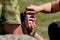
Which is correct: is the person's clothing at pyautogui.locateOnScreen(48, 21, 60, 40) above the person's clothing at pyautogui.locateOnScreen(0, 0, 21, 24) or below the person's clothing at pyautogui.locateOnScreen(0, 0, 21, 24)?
below

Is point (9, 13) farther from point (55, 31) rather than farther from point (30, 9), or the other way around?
point (55, 31)

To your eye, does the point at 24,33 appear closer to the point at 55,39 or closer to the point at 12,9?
the point at 12,9

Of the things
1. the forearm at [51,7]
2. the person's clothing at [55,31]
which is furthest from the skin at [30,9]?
the person's clothing at [55,31]

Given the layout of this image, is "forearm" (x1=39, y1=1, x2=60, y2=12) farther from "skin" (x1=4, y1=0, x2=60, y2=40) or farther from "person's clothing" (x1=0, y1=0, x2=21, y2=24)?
"person's clothing" (x1=0, y1=0, x2=21, y2=24)

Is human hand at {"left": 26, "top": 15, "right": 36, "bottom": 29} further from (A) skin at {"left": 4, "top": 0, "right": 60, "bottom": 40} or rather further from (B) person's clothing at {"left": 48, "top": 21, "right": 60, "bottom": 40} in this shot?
(B) person's clothing at {"left": 48, "top": 21, "right": 60, "bottom": 40}

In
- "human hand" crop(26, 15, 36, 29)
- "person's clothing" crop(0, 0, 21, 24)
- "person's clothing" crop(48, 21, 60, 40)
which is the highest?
"person's clothing" crop(0, 0, 21, 24)

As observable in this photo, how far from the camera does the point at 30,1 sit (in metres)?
5.71

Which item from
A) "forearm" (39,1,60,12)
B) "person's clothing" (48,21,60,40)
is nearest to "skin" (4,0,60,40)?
"forearm" (39,1,60,12)

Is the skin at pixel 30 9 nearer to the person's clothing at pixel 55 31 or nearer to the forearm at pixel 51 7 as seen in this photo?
the forearm at pixel 51 7

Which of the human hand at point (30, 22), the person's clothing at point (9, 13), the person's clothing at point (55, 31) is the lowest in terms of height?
the person's clothing at point (55, 31)

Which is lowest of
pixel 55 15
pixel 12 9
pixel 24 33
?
pixel 55 15

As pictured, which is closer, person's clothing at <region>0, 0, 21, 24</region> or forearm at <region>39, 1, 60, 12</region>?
person's clothing at <region>0, 0, 21, 24</region>

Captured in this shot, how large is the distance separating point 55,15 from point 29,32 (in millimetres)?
2507

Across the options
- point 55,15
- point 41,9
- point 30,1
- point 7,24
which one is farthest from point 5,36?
point 30,1
